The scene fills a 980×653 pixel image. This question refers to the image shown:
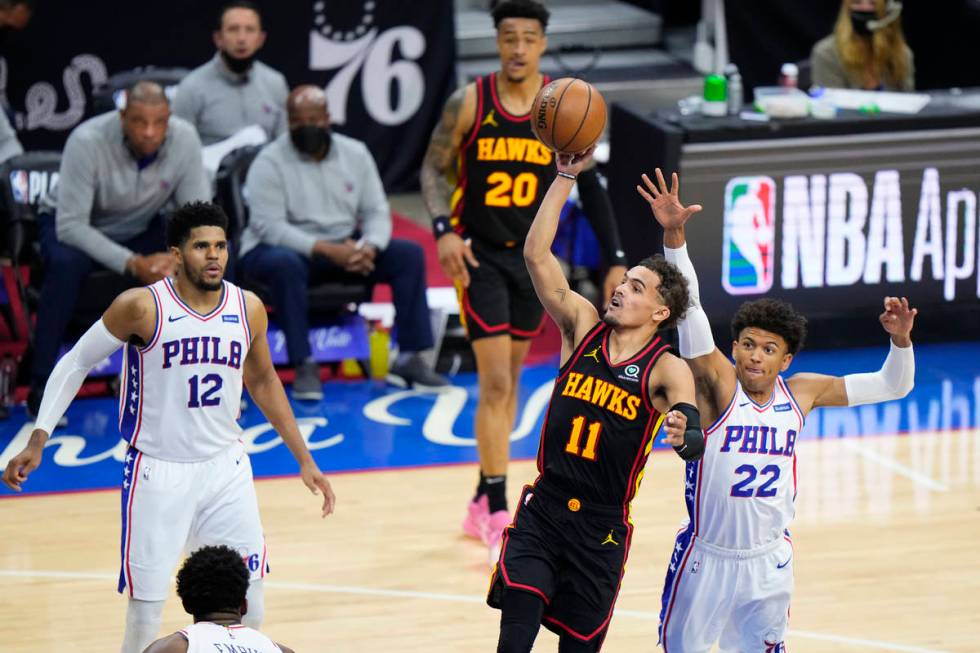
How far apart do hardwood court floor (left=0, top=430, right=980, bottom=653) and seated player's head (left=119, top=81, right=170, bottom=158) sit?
184 cm

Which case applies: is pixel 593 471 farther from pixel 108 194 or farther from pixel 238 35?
pixel 238 35

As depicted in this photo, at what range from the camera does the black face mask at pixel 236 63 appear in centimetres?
968

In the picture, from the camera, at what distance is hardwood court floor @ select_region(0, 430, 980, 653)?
5.91 m

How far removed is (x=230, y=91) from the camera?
31.8 ft

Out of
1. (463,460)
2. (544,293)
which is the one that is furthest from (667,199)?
(463,460)

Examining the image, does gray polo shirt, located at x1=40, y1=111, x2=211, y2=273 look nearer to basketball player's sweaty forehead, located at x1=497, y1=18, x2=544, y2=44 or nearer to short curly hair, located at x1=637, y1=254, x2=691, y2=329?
basketball player's sweaty forehead, located at x1=497, y1=18, x2=544, y2=44

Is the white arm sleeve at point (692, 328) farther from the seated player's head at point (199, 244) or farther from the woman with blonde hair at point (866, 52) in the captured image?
the woman with blonde hair at point (866, 52)

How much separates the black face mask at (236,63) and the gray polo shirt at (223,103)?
0.09 ft

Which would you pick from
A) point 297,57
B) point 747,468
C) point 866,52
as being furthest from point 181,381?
point 297,57

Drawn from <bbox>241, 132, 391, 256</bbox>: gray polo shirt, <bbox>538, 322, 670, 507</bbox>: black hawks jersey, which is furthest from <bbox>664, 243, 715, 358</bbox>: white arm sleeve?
<bbox>241, 132, 391, 256</bbox>: gray polo shirt

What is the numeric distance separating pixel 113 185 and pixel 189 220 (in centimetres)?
332

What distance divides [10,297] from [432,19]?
14.7 ft

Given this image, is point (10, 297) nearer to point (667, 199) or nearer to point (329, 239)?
point (329, 239)

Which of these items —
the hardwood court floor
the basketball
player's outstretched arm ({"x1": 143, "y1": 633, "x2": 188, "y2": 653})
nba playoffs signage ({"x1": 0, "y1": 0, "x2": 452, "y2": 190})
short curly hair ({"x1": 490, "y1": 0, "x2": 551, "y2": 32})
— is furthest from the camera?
nba playoffs signage ({"x1": 0, "y1": 0, "x2": 452, "y2": 190})
